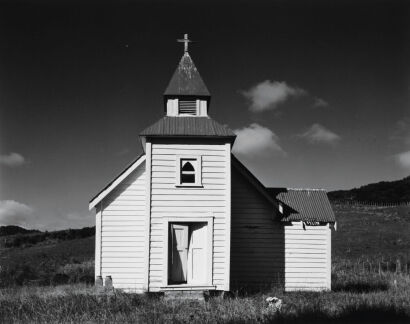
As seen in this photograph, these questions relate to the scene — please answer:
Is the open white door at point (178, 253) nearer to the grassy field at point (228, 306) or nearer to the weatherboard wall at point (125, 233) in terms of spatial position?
the grassy field at point (228, 306)

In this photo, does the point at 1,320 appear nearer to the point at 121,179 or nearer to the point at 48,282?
the point at 121,179

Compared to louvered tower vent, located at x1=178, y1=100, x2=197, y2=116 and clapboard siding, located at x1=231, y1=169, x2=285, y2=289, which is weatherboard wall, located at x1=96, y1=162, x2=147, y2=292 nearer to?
louvered tower vent, located at x1=178, y1=100, x2=197, y2=116

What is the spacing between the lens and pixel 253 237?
61.2 ft

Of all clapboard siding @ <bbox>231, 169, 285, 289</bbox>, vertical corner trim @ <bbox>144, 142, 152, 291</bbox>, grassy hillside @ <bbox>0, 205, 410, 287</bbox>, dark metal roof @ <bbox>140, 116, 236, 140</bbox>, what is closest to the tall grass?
vertical corner trim @ <bbox>144, 142, 152, 291</bbox>

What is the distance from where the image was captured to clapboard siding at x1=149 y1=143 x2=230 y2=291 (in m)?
15.6

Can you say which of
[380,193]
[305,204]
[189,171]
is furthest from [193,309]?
[380,193]

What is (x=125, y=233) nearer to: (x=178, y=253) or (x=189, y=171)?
(x=178, y=253)

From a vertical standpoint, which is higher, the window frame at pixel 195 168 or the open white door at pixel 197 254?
the window frame at pixel 195 168

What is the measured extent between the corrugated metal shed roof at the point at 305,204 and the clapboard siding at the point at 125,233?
6074 mm

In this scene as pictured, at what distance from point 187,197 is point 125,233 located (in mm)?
3726

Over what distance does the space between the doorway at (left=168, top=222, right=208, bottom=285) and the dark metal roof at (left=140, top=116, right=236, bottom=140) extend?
329cm

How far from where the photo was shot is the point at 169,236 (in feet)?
52.4

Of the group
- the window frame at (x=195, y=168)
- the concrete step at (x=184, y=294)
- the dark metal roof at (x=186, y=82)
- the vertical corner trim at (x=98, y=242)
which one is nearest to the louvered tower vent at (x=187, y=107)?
the dark metal roof at (x=186, y=82)

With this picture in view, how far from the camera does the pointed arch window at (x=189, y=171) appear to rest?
16.0 m
